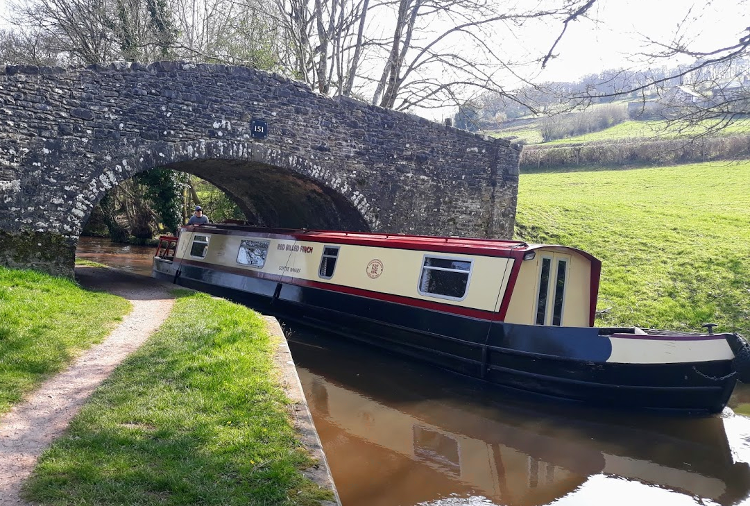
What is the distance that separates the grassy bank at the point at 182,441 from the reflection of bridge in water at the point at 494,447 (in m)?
0.82

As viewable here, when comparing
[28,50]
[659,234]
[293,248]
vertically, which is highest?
[28,50]

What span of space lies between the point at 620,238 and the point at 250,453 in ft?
39.4

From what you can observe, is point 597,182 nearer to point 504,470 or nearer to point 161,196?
point 161,196

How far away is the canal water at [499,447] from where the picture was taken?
4.44 meters

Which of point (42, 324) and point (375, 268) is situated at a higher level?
point (375, 268)

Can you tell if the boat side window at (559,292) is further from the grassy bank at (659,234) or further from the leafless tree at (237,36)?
the leafless tree at (237,36)

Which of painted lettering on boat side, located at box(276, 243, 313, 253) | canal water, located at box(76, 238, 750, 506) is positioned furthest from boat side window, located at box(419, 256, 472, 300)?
painted lettering on boat side, located at box(276, 243, 313, 253)

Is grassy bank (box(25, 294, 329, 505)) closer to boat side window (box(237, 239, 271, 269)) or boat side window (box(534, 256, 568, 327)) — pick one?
boat side window (box(534, 256, 568, 327))

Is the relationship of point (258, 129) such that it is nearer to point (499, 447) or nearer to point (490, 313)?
point (490, 313)

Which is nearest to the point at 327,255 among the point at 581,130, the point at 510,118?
the point at 581,130

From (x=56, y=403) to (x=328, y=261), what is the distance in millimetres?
5470

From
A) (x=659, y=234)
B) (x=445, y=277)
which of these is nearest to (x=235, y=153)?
(x=445, y=277)

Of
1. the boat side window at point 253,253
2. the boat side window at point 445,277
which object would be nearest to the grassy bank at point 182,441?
the boat side window at point 445,277

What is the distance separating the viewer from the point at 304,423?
3992 mm
